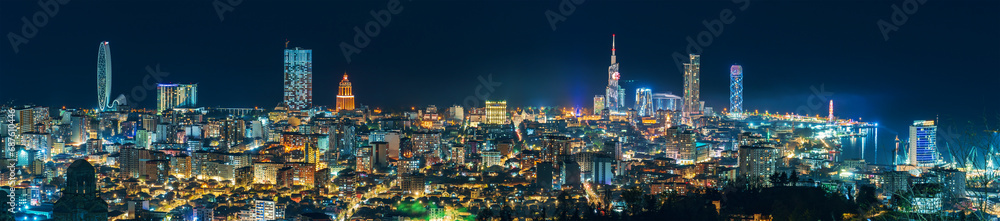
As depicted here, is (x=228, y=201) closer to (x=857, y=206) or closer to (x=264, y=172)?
(x=264, y=172)

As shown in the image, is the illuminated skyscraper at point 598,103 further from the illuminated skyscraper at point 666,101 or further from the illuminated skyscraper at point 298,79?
the illuminated skyscraper at point 298,79

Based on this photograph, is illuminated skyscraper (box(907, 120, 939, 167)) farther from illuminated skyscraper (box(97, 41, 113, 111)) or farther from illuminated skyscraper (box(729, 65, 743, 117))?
illuminated skyscraper (box(97, 41, 113, 111))

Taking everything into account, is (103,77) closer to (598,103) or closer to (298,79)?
(298,79)

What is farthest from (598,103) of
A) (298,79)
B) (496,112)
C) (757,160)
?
(757,160)

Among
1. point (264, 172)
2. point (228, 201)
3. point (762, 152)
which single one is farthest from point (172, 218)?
point (762, 152)

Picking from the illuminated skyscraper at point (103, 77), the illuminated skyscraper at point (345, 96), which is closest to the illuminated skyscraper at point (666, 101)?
the illuminated skyscraper at point (345, 96)

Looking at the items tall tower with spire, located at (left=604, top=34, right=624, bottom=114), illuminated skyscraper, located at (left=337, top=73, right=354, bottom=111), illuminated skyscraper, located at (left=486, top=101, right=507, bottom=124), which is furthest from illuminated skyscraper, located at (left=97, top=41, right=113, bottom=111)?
tall tower with spire, located at (left=604, top=34, right=624, bottom=114)

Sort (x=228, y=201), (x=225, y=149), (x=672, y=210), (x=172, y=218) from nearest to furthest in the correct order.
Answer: (x=672, y=210), (x=172, y=218), (x=228, y=201), (x=225, y=149)
